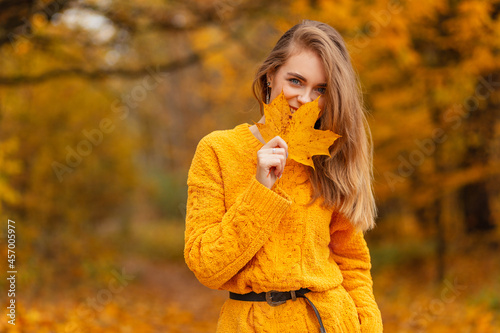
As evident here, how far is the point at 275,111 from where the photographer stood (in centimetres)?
175

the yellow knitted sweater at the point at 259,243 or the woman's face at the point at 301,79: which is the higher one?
the woman's face at the point at 301,79

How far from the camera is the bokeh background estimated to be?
18.7 feet

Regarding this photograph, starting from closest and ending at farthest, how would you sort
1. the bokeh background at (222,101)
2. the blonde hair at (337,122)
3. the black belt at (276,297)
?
1. the black belt at (276,297)
2. the blonde hair at (337,122)
3. the bokeh background at (222,101)

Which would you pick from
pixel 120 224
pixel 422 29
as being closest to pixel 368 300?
pixel 422 29

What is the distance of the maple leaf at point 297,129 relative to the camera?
1.75m

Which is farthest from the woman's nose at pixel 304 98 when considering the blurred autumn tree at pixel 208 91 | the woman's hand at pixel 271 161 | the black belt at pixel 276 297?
the blurred autumn tree at pixel 208 91

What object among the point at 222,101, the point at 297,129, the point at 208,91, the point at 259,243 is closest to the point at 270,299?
the point at 259,243

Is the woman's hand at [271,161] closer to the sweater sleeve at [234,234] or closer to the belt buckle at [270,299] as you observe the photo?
the sweater sleeve at [234,234]

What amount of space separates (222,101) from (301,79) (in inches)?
380

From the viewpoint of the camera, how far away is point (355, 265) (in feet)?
6.70

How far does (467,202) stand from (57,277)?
7.44m

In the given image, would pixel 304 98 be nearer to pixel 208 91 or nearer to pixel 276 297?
pixel 276 297

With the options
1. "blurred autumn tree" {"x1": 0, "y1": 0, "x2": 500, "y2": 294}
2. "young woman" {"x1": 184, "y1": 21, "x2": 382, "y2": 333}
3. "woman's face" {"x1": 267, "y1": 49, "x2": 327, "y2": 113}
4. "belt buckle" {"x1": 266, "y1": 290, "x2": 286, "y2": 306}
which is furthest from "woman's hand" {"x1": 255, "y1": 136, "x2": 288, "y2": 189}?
"blurred autumn tree" {"x1": 0, "y1": 0, "x2": 500, "y2": 294}

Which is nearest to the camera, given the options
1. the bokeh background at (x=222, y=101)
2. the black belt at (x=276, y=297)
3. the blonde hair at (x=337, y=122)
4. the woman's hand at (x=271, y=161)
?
the woman's hand at (x=271, y=161)
